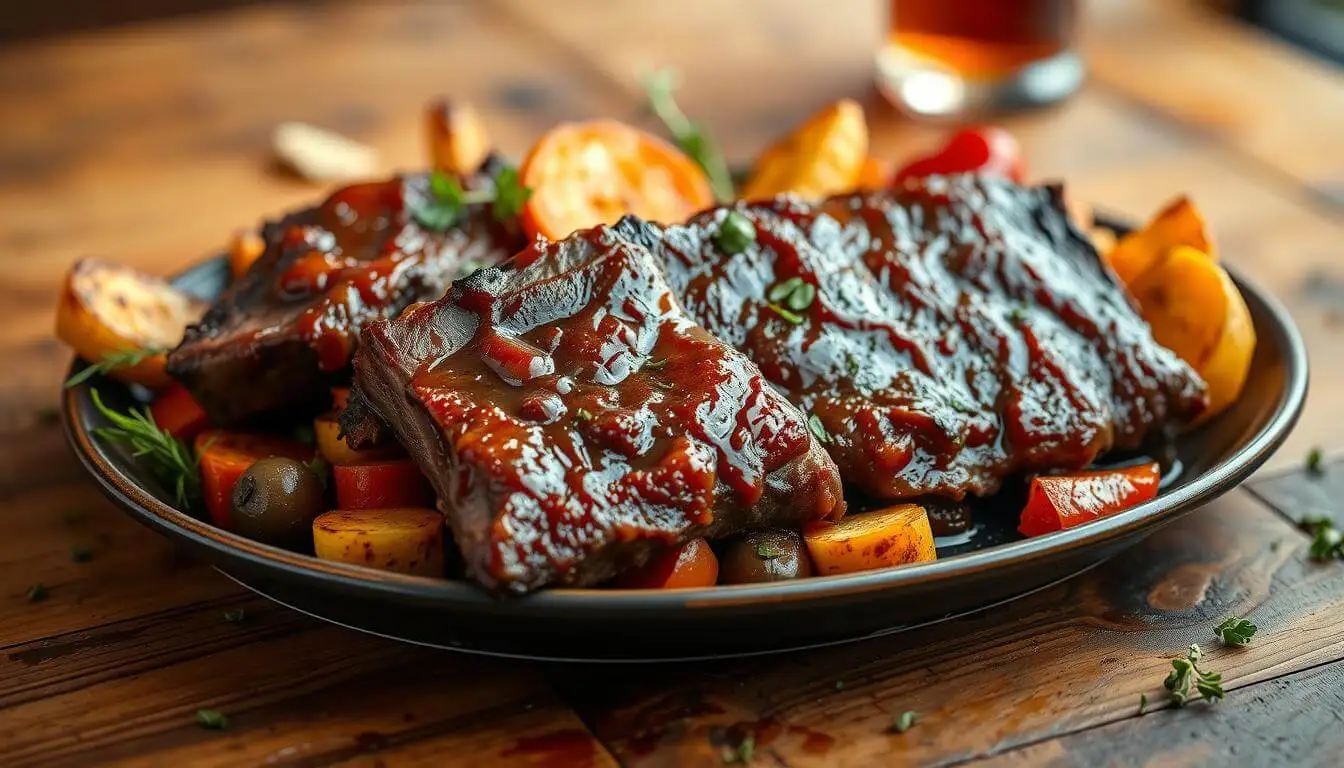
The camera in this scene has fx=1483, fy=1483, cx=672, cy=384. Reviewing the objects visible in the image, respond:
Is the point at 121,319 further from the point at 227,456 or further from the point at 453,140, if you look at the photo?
the point at 453,140

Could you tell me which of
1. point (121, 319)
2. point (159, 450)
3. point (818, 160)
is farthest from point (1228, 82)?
point (159, 450)

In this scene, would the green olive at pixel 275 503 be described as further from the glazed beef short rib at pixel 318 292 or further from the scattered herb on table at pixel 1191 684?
the scattered herb on table at pixel 1191 684

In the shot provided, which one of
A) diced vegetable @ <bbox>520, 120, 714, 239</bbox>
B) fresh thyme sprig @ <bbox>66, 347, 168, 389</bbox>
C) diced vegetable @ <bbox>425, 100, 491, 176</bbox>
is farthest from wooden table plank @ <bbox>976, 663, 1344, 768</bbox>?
diced vegetable @ <bbox>425, 100, 491, 176</bbox>

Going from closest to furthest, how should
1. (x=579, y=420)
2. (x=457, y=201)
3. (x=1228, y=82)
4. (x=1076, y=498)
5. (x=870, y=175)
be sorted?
(x=579, y=420), (x=1076, y=498), (x=457, y=201), (x=870, y=175), (x=1228, y=82)

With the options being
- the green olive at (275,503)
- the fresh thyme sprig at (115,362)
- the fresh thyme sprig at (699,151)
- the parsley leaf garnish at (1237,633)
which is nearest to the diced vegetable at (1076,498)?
the parsley leaf garnish at (1237,633)

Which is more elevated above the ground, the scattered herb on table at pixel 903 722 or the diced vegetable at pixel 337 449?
the diced vegetable at pixel 337 449

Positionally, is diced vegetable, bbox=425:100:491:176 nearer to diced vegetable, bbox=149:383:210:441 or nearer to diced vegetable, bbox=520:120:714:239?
diced vegetable, bbox=520:120:714:239
